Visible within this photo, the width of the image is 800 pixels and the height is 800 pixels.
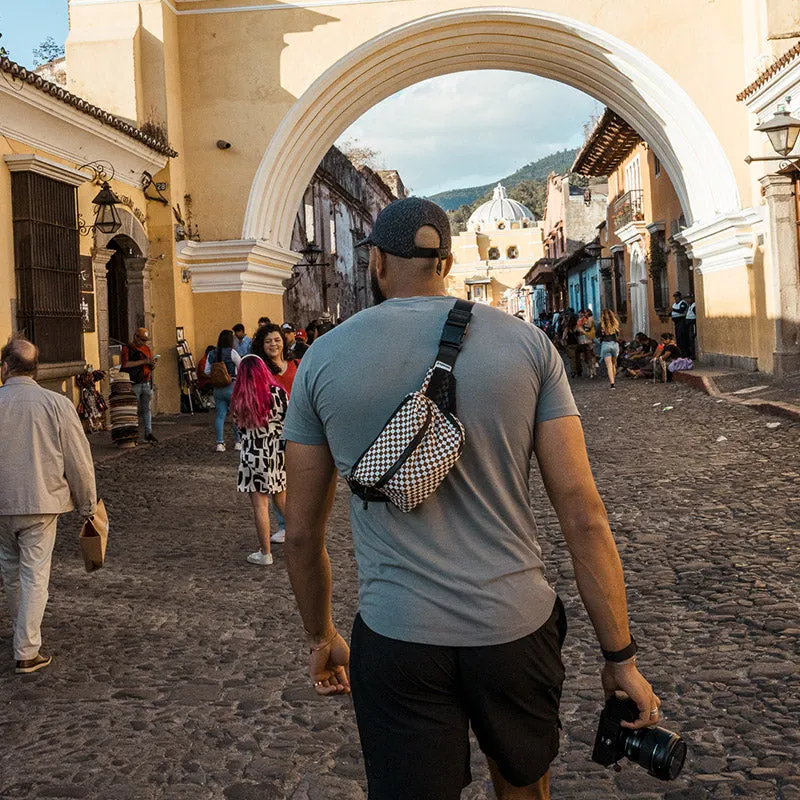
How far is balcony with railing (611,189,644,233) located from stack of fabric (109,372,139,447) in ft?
64.1

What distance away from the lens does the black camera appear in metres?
1.97

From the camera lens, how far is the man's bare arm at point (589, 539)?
1.98 meters

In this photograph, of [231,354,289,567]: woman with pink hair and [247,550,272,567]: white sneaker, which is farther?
[231,354,289,567]: woman with pink hair

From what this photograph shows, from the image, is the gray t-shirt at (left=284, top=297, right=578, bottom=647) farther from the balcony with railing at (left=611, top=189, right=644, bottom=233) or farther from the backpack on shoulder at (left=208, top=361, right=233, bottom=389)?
the balcony with railing at (left=611, top=189, right=644, bottom=233)

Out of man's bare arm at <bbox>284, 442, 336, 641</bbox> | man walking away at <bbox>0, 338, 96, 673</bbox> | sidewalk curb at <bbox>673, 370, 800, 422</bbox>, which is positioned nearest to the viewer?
man's bare arm at <bbox>284, 442, 336, 641</bbox>

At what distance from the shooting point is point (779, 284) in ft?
51.8

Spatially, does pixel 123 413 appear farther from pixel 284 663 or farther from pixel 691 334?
pixel 691 334

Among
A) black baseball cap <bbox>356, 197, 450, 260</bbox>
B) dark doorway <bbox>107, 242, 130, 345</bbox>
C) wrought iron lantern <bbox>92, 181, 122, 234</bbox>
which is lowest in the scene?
black baseball cap <bbox>356, 197, 450, 260</bbox>

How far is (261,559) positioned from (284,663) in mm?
1954

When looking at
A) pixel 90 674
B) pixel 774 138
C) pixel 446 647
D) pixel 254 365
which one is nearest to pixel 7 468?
pixel 90 674

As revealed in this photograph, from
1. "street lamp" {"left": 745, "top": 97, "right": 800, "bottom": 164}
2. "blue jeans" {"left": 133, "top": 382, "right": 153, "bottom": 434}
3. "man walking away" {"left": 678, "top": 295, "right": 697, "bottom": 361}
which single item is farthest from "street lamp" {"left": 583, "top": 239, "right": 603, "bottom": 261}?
"blue jeans" {"left": 133, "top": 382, "right": 153, "bottom": 434}

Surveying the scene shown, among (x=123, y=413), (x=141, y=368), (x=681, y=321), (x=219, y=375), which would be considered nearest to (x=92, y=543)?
(x=219, y=375)

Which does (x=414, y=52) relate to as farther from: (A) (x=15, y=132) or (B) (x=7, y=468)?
(B) (x=7, y=468)

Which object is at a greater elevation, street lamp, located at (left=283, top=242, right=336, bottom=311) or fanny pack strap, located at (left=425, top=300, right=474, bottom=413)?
street lamp, located at (left=283, top=242, right=336, bottom=311)
